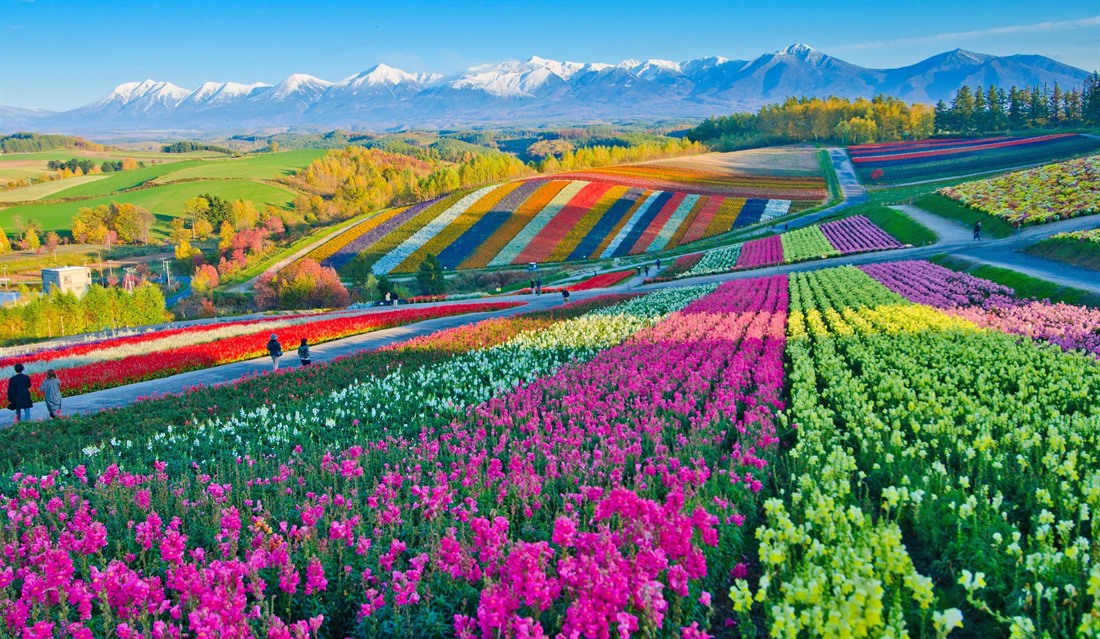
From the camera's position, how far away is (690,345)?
58.7 ft

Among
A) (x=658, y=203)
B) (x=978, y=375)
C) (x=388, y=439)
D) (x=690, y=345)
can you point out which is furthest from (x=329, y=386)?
(x=658, y=203)

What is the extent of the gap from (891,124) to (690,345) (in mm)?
122567

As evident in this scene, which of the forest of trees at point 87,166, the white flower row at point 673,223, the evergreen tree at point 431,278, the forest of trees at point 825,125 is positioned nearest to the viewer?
the evergreen tree at point 431,278

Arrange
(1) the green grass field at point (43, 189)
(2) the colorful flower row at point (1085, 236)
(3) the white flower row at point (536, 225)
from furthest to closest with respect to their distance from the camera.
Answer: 1. (1) the green grass field at point (43, 189)
2. (3) the white flower row at point (536, 225)
3. (2) the colorful flower row at point (1085, 236)

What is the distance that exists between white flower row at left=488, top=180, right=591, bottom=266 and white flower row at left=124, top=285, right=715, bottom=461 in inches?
1805

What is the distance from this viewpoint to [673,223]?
7575 centimetres

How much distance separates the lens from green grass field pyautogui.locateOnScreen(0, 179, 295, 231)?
11944cm

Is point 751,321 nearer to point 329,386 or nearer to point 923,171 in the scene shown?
point 329,386

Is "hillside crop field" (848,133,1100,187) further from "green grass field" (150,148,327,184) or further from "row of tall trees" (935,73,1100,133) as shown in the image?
"green grass field" (150,148,327,184)

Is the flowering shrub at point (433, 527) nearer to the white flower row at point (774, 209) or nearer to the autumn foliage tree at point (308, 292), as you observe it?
the autumn foliage tree at point (308, 292)

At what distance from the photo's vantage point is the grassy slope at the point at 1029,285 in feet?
70.0

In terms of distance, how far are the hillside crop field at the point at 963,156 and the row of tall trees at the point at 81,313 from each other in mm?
81543

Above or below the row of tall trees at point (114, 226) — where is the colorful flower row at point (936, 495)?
below

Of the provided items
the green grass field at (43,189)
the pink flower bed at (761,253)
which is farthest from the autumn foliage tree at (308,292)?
the green grass field at (43,189)
